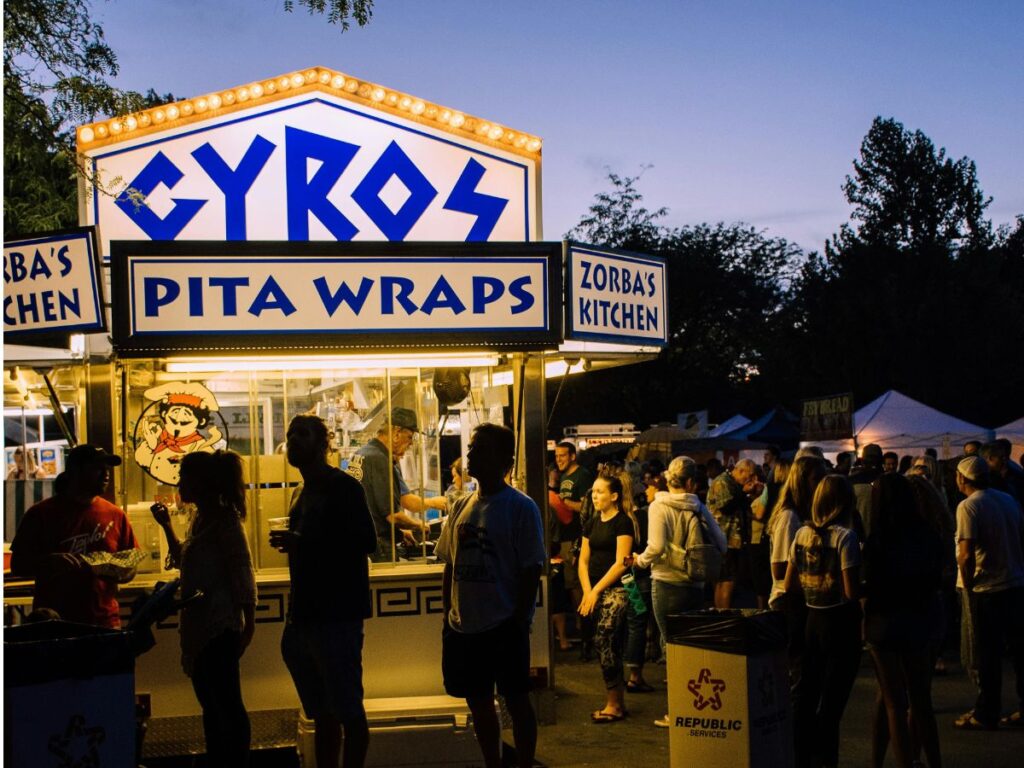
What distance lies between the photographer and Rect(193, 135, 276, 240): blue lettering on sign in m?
8.72

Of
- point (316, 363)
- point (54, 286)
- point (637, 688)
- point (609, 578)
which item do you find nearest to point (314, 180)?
point (316, 363)

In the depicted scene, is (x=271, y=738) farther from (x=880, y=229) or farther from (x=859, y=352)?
(x=880, y=229)

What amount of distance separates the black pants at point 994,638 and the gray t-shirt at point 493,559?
3.97 m

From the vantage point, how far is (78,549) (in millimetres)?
6918

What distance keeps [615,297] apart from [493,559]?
277 centimetres

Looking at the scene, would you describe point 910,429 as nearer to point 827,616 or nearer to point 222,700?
point 827,616

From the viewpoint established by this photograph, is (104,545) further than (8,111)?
No

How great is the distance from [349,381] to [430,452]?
867 mm

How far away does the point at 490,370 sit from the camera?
9.42 metres

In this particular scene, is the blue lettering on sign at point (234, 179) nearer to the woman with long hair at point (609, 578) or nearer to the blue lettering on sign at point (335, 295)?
the blue lettering on sign at point (335, 295)

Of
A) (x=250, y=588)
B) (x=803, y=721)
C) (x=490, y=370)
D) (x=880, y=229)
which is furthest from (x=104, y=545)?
(x=880, y=229)

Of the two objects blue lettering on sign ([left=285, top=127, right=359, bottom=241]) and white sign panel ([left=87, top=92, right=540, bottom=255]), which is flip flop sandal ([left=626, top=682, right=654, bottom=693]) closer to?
white sign panel ([left=87, top=92, right=540, bottom=255])

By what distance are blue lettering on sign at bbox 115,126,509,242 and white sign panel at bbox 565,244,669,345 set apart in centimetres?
139

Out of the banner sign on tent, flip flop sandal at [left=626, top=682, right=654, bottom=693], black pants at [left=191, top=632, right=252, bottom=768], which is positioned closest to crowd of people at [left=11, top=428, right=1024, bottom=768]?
black pants at [left=191, top=632, right=252, bottom=768]
